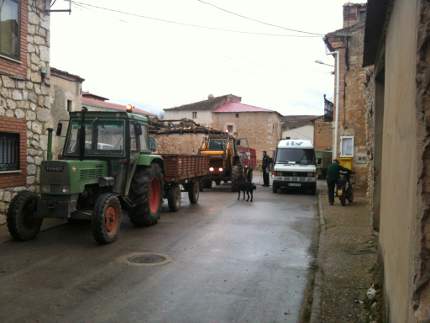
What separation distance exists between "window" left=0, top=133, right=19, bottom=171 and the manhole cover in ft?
13.9

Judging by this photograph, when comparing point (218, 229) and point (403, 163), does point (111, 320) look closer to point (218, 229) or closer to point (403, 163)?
point (403, 163)

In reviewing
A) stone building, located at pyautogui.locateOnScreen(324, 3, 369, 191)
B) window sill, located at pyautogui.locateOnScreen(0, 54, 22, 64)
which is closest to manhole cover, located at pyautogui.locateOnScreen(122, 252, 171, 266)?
window sill, located at pyautogui.locateOnScreen(0, 54, 22, 64)

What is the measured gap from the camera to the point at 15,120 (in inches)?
399

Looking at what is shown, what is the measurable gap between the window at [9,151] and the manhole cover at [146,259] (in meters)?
4.23

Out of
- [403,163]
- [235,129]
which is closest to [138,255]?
[403,163]

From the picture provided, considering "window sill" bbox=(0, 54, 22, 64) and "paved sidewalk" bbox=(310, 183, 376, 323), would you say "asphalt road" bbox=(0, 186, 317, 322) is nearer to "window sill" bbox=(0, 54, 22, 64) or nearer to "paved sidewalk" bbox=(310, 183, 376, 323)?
"paved sidewalk" bbox=(310, 183, 376, 323)

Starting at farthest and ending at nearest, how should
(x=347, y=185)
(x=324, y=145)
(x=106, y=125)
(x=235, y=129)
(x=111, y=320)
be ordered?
(x=235, y=129) → (x=324, y=145) → (x=347, y=185) → (x=106, y=125) → (x=111, y=320)

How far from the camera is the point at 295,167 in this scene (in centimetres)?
1945

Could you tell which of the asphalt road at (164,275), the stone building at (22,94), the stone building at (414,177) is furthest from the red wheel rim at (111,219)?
the stone building at (414,177)

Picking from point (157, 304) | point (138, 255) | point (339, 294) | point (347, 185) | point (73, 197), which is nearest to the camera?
point (157, 304)

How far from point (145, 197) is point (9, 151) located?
3296 millimetres

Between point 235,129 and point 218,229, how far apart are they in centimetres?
4014

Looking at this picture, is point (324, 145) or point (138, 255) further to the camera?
point (324, 145)

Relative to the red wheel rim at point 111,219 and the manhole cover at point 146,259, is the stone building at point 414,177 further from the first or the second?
the red wheel rim at point 111,219
